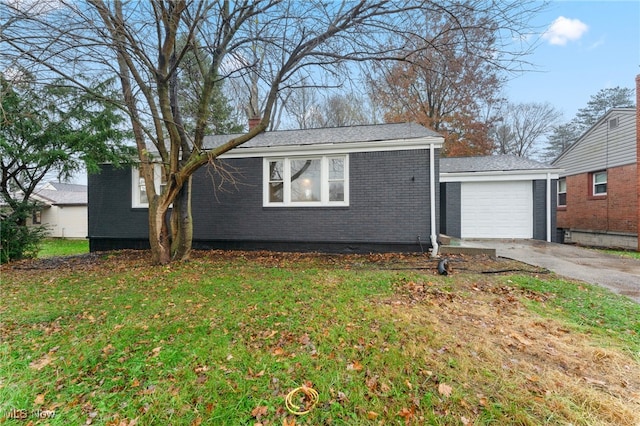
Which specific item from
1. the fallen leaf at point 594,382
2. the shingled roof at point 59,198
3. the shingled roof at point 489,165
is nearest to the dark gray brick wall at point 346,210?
the shingled roof at point 489,165

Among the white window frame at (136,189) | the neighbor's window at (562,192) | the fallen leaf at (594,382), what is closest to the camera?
the fallen leaf at (594,382)

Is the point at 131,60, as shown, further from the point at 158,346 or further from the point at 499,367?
the point at 499,367

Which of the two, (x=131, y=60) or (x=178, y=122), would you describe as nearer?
(x=131, y=60)

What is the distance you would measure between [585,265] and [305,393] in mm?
7670

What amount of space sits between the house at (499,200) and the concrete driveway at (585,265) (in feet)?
5.62

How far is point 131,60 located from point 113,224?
20.8 feet

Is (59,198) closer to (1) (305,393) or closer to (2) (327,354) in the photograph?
(2) (327,354)

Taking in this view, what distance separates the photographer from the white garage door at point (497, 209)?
11.1 meters

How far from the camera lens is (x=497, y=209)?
11289mm

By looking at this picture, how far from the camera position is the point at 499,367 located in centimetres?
254

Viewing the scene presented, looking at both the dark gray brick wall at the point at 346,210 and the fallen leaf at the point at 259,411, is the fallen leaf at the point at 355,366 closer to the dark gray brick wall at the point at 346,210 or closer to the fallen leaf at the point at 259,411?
the fallen leaf at the point at 259,411

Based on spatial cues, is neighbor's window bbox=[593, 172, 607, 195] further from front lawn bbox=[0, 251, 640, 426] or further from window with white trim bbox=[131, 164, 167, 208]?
window with white trim bbox=[131, 164, 167, 208]

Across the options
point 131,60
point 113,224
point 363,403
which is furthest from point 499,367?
point 113,224

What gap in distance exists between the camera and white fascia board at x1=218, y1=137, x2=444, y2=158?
26.3ft
